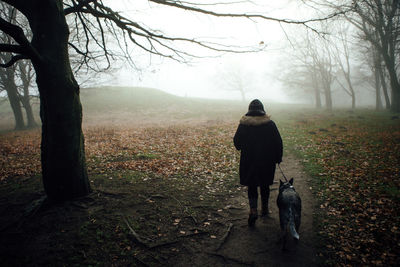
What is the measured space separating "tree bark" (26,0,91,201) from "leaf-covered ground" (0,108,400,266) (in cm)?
66

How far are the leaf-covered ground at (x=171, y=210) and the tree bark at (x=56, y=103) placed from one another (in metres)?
0.66

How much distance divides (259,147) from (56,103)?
4.14 m

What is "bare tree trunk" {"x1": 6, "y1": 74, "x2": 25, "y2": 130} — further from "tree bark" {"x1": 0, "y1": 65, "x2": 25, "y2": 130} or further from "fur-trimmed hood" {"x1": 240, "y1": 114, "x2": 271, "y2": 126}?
"fur-trimmed hood" {"x1": 240, "y1": 114, "x2": 271, "y2": 126}

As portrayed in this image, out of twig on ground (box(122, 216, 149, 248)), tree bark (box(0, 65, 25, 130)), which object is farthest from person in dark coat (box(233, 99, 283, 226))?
tree bark (box(0, 65, 25, 130))

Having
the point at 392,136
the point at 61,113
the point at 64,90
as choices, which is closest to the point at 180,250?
the point at 61,113

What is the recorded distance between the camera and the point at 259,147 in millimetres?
3865

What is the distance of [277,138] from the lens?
3.90 m

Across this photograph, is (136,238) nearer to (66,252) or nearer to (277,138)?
(66,252)

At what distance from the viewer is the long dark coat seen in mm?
3848

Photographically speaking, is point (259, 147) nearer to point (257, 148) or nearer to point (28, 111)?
point (257, 148)

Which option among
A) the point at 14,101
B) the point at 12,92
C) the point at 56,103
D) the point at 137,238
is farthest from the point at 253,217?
the point at 14,101

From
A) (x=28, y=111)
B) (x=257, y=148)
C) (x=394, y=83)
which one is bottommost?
(x=257, y=148)

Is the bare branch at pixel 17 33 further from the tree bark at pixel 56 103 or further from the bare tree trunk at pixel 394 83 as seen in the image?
the bare tree trunk at pixel 394 83

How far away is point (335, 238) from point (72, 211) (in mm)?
5151
